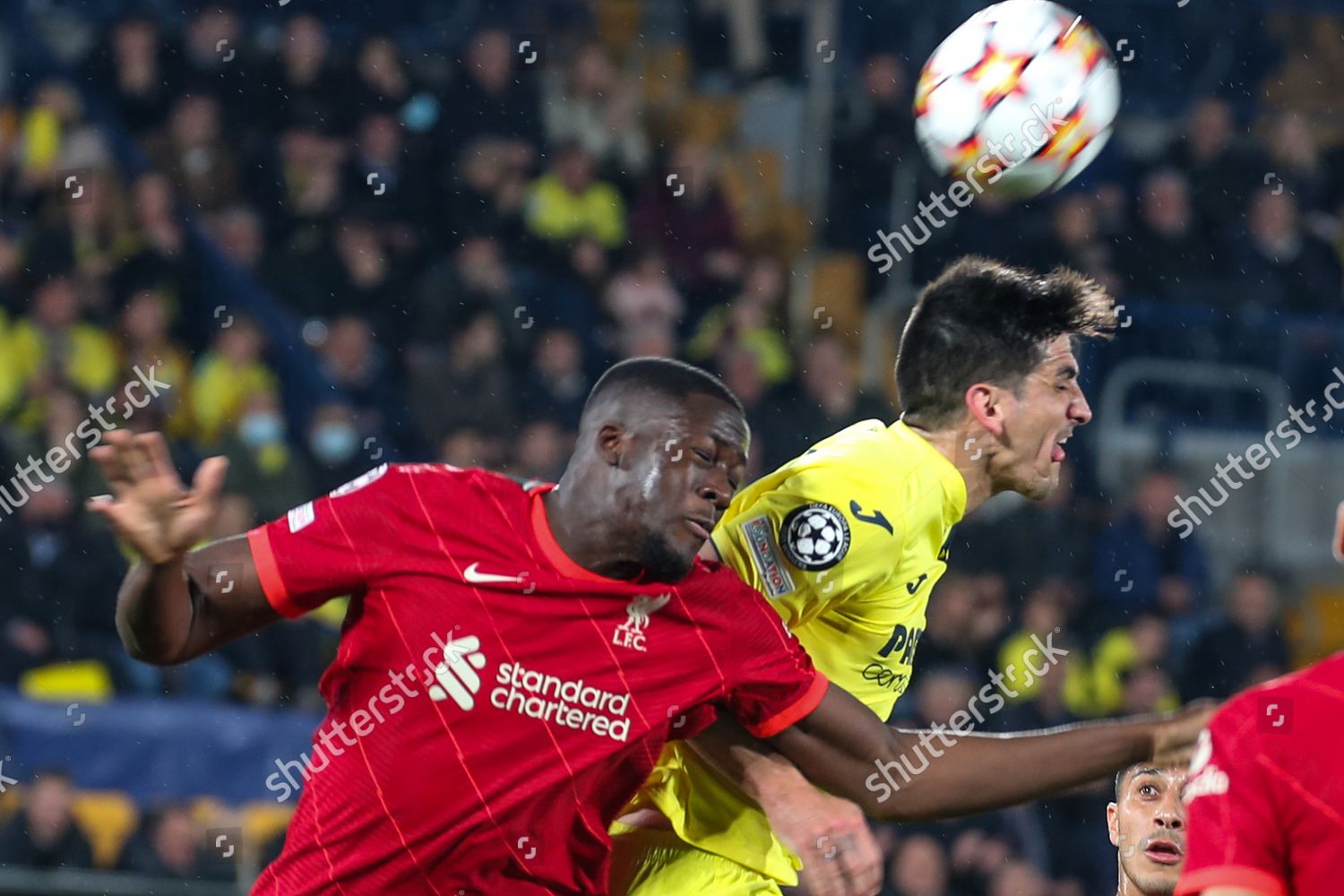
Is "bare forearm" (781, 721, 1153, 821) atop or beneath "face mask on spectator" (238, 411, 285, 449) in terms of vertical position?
beneath

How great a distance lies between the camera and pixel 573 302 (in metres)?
11.1

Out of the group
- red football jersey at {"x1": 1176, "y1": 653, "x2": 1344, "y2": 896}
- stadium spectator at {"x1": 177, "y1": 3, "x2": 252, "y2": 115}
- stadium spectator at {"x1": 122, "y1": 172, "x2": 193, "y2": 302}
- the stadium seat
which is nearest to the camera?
red football jersey at {"x1": 1176, "y1": 653, "x2": 1344, "y2": 896}

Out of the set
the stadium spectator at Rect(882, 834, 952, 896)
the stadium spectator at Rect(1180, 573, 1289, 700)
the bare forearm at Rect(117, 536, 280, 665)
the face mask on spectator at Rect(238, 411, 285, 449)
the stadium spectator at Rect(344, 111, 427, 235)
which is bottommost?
the stadium spectator at Rect(882, 834, 952, 896)

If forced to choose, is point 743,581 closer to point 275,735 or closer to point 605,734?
point 605,734

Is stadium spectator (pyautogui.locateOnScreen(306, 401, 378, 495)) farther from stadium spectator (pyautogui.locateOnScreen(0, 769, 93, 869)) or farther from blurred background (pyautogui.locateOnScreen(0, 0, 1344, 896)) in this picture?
stadium spectator (pyautogui.locateOnScreen(0, 769, 93, 869))

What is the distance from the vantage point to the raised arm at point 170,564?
3.15m

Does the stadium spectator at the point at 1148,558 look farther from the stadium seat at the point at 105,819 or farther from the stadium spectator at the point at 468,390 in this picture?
the stadium seat at the point at 105,819

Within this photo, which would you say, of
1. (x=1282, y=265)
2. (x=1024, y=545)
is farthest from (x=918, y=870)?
(x=1282, y=265)

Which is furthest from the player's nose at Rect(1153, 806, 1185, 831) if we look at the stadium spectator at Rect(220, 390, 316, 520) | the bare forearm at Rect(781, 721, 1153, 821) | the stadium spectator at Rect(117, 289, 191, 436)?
the stadium spectator at Rect(117, 289, 191, 436)

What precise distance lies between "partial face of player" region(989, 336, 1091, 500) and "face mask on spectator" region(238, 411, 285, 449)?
5.95m

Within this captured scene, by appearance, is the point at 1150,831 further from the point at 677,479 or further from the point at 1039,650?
the point at 1039,650

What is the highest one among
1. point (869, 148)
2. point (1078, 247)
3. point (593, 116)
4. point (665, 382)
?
point (593, 116)

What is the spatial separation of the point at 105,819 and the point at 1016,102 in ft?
17.5

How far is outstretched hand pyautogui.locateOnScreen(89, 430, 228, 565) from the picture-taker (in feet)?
10.3
